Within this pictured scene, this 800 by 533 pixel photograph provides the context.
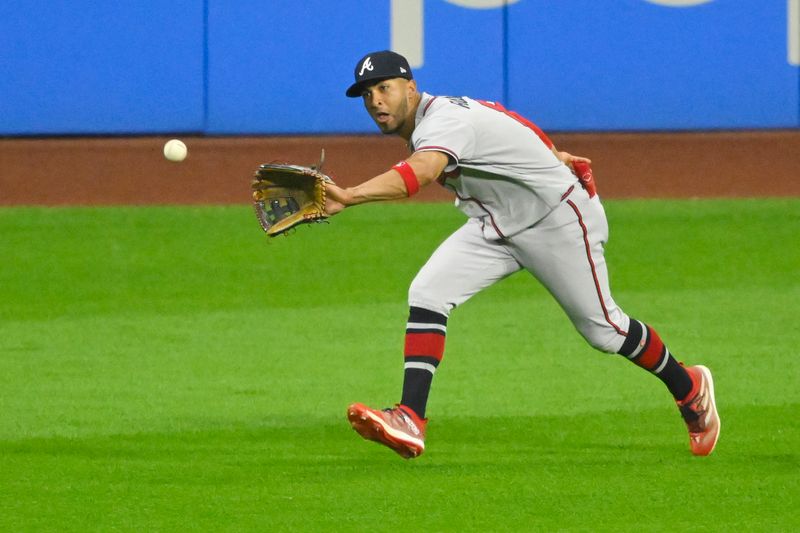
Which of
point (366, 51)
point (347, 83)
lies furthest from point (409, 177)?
point (347, 83)

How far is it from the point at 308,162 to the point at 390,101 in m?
8.41

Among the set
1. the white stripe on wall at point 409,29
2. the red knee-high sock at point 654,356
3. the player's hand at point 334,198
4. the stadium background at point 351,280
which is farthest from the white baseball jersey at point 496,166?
the white stripe on wall at point 409,29

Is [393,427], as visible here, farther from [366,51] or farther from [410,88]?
[366,51]

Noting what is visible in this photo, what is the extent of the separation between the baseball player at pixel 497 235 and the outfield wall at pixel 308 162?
8158 millimetres

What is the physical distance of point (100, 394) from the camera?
7477 millimetres

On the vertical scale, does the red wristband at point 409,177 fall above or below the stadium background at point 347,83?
above

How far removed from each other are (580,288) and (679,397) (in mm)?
649

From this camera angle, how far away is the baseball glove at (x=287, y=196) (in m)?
5.57

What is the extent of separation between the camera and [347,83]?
14492mm

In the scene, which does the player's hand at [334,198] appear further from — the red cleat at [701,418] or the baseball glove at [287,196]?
the red cleat at [701,418]

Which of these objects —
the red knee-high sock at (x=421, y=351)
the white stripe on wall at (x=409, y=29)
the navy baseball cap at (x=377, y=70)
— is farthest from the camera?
the white stripe on wall at (x=409, y=29)

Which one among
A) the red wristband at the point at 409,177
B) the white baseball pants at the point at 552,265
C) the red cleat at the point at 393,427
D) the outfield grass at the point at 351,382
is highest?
the red wristband at the point at 409,177

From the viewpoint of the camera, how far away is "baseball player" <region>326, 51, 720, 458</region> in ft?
19.2

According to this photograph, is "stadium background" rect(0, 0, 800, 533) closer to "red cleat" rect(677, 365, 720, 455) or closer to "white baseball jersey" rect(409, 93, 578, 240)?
"red cleat" rect(677, 365, 720, 455)
